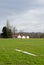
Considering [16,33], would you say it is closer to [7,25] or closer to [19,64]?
[7,25]

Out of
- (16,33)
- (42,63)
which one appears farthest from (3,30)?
(42,63)

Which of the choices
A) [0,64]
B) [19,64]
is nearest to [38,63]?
[19,64]

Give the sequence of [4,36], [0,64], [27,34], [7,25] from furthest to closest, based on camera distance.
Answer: [27,34], [7,25], [4,36], [0,64]

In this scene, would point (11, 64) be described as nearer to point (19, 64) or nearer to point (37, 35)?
point (19, 64)

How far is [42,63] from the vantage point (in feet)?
37.7

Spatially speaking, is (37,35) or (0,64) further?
(37,35)

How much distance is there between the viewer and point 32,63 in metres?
11.4

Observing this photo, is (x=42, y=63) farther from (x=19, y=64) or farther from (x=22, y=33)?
(x=22, y=33)

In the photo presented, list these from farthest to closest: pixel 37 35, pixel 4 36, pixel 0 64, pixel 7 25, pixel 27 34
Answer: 1. pixel 27 34
2. pixel 37 35
3. pixel 7 25
4. pixel 4 36
5. pixel 0 64

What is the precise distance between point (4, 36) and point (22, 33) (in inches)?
1541

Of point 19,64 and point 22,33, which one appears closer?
point 19,64

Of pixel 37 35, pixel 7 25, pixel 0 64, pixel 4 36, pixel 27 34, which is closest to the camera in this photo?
pixel 0 64

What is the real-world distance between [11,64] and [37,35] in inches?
4686

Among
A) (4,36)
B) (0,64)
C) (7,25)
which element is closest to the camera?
(0,64)
